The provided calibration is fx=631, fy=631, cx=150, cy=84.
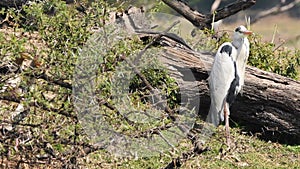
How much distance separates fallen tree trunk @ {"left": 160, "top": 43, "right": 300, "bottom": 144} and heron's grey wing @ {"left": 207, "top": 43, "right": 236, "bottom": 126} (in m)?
0.20

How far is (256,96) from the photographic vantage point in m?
5.89

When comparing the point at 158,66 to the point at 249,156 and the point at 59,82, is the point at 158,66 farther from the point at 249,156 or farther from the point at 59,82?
the point at 59,82

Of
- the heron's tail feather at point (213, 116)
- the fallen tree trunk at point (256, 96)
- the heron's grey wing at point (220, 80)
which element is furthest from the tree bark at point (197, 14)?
the heron's tail feather at point (213, 116)

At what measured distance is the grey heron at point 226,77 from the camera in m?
5.81

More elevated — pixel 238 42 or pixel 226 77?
pixel 238 42

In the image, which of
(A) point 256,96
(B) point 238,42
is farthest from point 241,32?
(A) point 256,96

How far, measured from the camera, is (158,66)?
535 centimetres

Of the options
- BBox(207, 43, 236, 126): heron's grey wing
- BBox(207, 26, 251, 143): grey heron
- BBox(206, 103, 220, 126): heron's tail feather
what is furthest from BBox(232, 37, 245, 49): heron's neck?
BBox(206, 103, 220, 126): heron's tail feather

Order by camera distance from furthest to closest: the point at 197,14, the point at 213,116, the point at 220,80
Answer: the point at 197,14, the point at 213,116, the point at 220,80

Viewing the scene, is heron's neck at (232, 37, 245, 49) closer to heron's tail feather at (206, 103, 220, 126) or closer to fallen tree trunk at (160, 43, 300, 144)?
fallen tree trunk at (160, 43, 300, 144)

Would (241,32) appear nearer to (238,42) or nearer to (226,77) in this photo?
(238,42)

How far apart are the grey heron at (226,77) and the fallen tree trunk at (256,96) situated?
0.16 meters

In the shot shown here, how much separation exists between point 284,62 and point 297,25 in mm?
8706

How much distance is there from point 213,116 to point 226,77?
393mm
